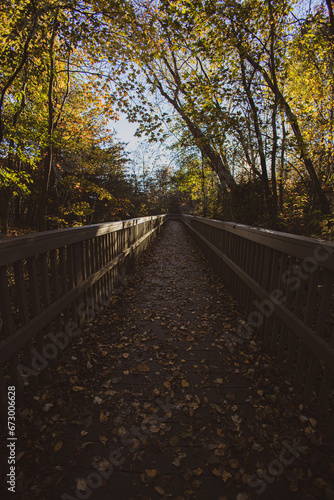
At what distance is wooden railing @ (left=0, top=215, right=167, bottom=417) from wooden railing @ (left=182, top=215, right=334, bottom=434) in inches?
88.7

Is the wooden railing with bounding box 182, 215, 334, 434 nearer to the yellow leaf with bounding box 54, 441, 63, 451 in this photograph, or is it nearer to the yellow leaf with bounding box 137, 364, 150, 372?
the yellow leaf with bounding box 137, 364, 150, 372

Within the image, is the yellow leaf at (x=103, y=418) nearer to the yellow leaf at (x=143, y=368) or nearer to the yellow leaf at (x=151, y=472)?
the yellow leaf at (x=151, y=472)

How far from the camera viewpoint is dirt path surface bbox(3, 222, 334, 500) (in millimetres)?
1600

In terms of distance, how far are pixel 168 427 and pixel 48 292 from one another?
1.65m

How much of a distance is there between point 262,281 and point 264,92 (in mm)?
7724

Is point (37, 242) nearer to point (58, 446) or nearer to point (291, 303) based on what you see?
point (58, 446)

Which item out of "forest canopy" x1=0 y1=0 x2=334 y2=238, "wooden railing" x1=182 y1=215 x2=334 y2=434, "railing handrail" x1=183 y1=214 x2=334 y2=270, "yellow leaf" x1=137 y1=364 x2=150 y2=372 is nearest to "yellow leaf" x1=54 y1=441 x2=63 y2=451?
"yellow leaf" x1=137 y1=364 x2=150 y2=372

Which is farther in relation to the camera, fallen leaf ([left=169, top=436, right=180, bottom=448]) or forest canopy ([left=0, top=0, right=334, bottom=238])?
forest canopy ([left=0, top=0, right=334, bottom=238])

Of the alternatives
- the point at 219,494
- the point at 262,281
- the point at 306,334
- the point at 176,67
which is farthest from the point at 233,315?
the point at 176,67

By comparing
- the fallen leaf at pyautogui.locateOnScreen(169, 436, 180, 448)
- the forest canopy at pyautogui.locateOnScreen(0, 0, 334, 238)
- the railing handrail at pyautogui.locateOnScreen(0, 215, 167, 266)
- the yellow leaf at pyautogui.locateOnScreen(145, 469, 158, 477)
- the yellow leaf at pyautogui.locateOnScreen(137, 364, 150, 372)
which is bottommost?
the fallen leaf at pyautogui.locateOnScreen(169, 436, 180, 448)

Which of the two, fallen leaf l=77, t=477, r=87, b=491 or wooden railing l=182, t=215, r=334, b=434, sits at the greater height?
wooden railing l=182, t=215, r=334, b=434

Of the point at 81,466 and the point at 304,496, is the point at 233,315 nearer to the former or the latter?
the point at 304,496

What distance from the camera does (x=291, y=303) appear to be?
8.65ft

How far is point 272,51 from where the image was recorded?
707 cm
